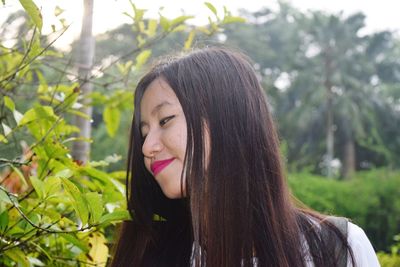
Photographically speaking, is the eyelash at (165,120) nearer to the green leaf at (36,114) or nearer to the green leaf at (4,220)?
the green leaf at (36,114)

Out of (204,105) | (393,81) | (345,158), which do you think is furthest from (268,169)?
(393,81)

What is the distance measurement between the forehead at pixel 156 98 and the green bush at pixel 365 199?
1368 cm

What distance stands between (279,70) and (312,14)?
3.22m

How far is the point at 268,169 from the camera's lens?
4.40 feet

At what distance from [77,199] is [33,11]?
0.34 meters

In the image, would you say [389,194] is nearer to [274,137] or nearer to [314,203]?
[314,203]

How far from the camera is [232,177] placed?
1275 mm

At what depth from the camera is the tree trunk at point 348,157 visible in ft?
85.9

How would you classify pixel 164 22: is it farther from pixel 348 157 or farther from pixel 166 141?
pixel 348 157

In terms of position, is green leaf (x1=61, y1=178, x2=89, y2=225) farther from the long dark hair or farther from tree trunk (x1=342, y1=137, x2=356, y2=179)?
tree trunk (x1=342, y1=137, x2=356, y2=179)

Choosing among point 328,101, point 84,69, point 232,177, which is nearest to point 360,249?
point 232,177

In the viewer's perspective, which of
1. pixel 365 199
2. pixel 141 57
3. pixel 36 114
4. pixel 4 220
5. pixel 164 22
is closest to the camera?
pixel 4 220

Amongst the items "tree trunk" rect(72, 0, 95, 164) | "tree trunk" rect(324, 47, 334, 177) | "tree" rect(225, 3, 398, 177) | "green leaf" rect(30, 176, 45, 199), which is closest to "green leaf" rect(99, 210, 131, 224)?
"green leaf" rect(30, 176, 45, 199)

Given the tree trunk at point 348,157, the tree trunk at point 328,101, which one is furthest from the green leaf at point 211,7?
the tree trunk at point 348,157
